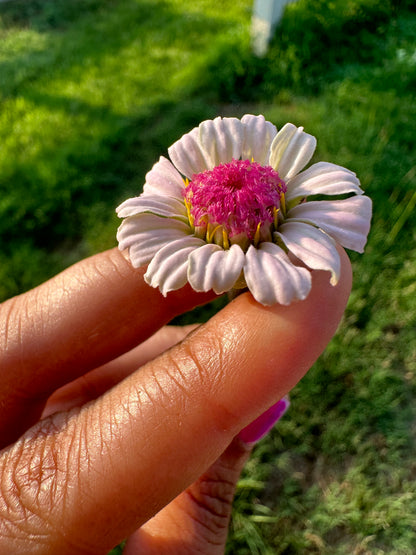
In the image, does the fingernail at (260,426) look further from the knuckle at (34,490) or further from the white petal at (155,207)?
the white petal at (155,207)

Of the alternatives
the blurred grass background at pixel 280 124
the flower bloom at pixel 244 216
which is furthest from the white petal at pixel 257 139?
the blurred grass background at pixel 280 124

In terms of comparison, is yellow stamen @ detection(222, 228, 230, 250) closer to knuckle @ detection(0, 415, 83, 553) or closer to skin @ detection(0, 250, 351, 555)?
skin @ detection(0, 250, 351, 555)

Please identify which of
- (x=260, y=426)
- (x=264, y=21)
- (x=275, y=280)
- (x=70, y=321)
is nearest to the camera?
(x=275, y=280)

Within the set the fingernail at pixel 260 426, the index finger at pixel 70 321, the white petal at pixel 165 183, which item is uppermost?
the white petal at pixel 165 183

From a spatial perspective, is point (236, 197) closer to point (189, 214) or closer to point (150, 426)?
point (189, 214)

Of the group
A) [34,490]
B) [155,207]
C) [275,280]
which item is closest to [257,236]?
[275,280]

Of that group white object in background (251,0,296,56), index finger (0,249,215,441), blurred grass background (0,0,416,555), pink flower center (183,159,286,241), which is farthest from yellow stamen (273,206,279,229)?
white object in background (251,0,296,56)
